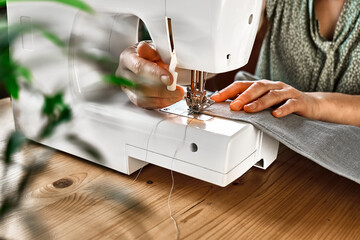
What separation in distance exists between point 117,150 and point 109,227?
217mm

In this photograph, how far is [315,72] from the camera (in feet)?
3.98

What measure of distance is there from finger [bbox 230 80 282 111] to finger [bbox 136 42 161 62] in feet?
0.62

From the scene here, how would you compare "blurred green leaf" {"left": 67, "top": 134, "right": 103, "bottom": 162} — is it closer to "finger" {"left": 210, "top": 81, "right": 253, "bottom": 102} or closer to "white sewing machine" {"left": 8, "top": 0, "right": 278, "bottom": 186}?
"white sewing machine" {"left": 8, "top": 0, "right": 278, "bottom": 186}

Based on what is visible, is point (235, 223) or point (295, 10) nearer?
point (235, 223)

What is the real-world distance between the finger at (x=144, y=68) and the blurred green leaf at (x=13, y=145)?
52cm

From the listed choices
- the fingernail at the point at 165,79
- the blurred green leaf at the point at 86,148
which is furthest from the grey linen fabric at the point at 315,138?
the blurred green leaf at the point at 86,148

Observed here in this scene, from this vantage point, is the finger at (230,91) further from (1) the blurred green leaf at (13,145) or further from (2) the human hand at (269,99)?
(1) the blurred green leaf at (13,145)

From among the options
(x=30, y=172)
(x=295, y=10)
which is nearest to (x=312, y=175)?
(x=295, y=10)

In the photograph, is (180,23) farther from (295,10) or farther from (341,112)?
(295,10)

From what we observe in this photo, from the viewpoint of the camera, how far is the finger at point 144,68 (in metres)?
0.77

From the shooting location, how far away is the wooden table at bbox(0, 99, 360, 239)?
671 millimetres

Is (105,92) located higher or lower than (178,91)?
higher

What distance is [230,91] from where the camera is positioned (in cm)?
90

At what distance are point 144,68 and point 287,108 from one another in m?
0.31
